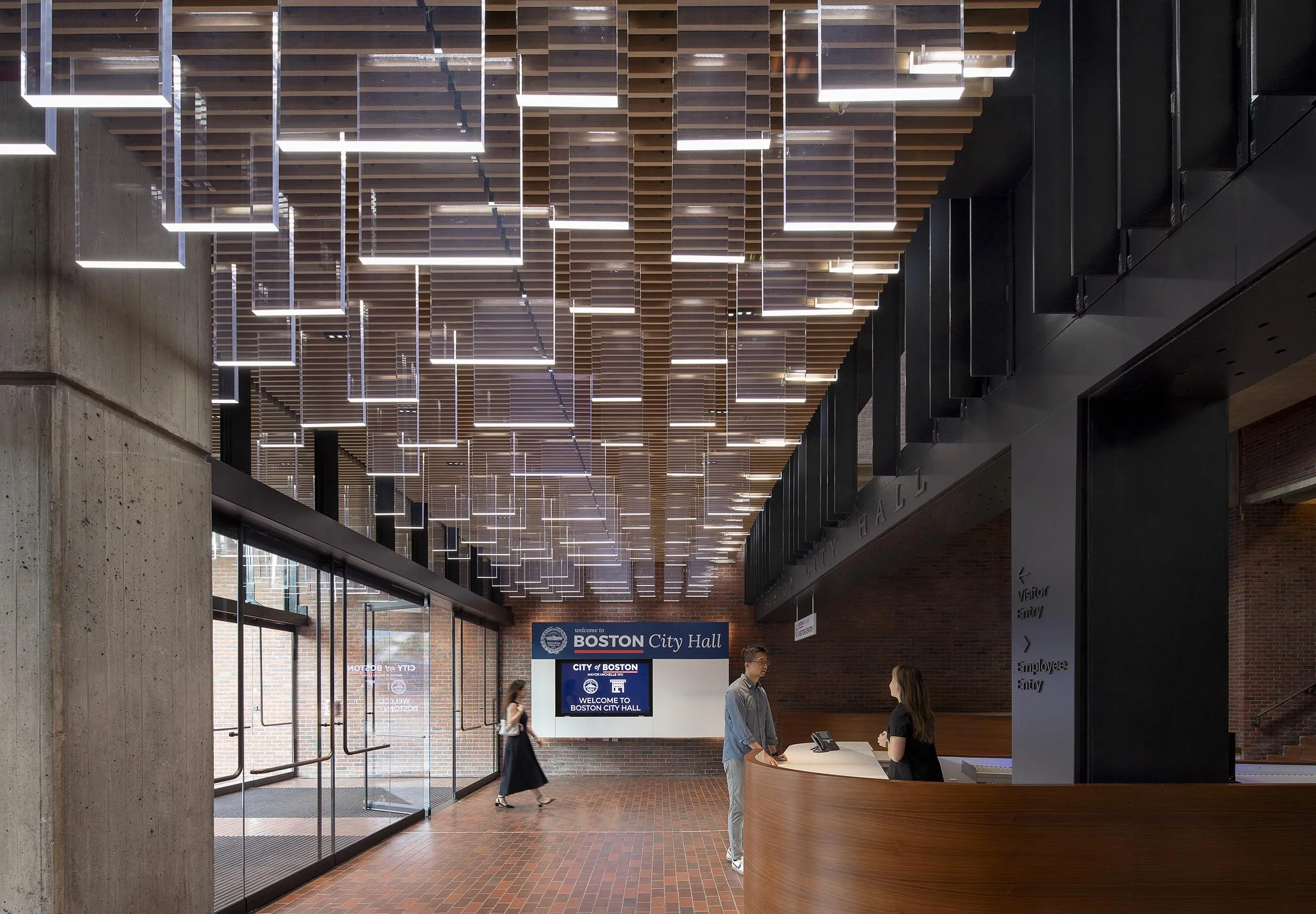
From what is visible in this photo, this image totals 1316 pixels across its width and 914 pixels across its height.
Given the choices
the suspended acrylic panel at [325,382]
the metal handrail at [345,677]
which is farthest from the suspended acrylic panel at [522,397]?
the metal handrail at [345,677]

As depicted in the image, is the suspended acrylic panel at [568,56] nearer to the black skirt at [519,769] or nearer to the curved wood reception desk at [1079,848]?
the curved wood reception desk at [1079,848]

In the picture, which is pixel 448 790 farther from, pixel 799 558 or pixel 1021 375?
pixel 1021 375

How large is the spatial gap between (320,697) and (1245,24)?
8093 mm

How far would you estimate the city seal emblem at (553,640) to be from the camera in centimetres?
2017

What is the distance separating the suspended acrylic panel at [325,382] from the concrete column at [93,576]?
1.80 metres

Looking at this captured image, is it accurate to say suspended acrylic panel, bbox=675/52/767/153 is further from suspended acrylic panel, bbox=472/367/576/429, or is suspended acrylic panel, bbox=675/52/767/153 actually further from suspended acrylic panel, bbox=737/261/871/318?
suspended acrylic panel, bbox=472/367/576/429

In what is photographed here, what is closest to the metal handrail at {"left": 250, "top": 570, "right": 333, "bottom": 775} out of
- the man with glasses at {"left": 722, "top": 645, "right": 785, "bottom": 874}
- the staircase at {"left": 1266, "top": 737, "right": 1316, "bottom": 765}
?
the man with glasses at {"left": 722, "top": 645, "right": 785, "bottom": 874}

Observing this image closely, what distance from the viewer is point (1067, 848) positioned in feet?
11.9

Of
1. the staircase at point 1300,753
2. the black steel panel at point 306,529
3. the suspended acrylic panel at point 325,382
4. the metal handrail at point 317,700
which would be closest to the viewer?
the suspended acrylic panel at point 325,382

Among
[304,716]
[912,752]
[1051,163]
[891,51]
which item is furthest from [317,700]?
[891,51]

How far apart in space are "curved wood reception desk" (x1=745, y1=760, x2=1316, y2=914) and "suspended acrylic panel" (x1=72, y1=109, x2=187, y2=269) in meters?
3.05

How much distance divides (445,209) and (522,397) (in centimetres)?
345

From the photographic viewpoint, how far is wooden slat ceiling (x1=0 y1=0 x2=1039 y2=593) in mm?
3236

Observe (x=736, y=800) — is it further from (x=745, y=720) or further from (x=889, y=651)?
(x=889, y=651)
